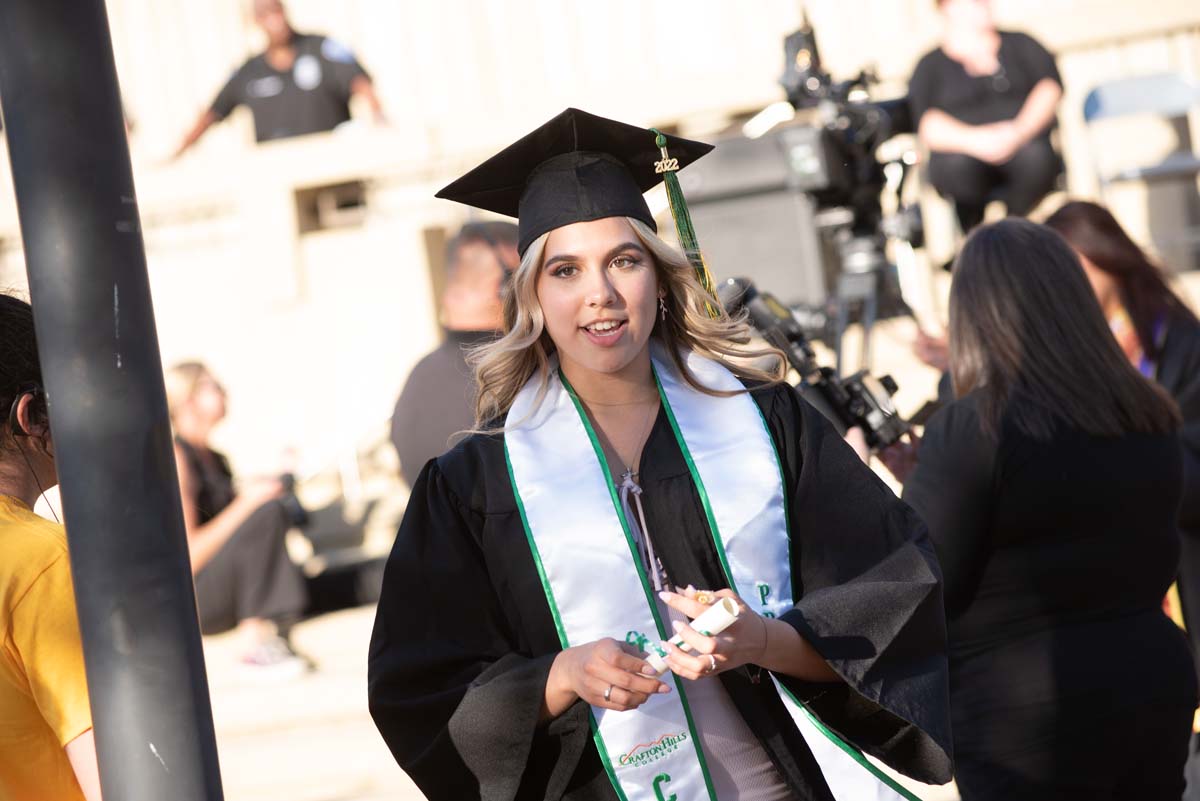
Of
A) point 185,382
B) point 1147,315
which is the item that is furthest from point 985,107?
point 185,382

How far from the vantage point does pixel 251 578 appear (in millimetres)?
5895

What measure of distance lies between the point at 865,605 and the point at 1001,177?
5338 mm

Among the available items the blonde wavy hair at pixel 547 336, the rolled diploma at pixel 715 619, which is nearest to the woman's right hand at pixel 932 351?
the blonde wavy hair at pixel 547 336

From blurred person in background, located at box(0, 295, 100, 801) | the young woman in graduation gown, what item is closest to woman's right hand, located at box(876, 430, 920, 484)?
the young woman in graduation gown

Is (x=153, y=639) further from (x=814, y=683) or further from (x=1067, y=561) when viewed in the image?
(x=1067, y=561)

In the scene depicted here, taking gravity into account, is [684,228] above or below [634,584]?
above

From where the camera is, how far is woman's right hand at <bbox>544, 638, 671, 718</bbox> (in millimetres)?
1957

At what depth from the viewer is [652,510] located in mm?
2248

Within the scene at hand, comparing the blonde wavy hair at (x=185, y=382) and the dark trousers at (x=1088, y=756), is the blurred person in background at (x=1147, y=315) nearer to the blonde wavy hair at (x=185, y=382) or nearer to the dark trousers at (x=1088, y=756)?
the dark trousers at (x=1088, y=756)

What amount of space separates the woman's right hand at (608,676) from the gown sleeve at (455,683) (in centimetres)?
7

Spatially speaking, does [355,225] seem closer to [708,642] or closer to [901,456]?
[901,456]

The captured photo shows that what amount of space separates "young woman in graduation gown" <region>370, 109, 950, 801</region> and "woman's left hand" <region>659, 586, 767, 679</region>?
0.07 metres

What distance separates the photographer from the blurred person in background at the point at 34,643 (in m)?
1.84

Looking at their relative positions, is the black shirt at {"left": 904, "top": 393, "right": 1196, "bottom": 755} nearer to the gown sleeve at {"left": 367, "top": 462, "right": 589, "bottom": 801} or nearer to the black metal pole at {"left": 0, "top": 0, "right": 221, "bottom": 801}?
the gown sleeve at {"left": 367, "top": 462, "right": 589, "bottom": 801}
